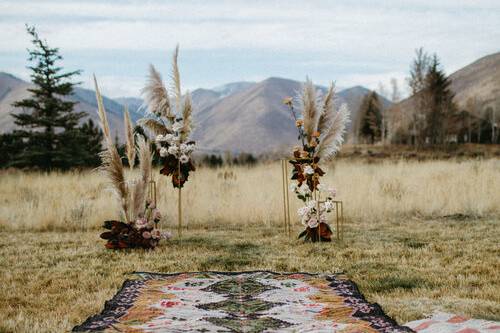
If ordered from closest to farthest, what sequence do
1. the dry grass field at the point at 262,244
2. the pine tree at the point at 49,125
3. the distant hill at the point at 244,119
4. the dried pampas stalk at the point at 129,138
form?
the dry grass field at the point at 262,244
the dried pampas stalk at the point at 129,138
the pine tree at the point at 49,125
the distant hill at the point at 244,119

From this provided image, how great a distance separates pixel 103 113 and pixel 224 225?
11.0 feet

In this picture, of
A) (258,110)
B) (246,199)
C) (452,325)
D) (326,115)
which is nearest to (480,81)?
(258,110)

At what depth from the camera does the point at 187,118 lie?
303 inches

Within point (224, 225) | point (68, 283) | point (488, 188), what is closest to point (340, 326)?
point (68, 283)

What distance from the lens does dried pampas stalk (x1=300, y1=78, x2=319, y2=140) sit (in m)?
7.68

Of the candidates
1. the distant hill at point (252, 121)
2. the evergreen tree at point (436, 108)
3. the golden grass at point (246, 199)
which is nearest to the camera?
the golden grass at point (246, 199)

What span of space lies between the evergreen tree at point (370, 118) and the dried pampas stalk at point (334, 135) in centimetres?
4094

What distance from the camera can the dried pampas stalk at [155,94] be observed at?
7.59m

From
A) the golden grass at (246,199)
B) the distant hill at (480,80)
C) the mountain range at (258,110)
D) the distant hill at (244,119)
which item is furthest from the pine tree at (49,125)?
the distant hill at (244,119)

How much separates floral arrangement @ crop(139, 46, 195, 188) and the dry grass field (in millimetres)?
1005

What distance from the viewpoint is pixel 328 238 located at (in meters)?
7.61

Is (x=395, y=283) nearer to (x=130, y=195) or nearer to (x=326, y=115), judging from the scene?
(x=326, y=115)

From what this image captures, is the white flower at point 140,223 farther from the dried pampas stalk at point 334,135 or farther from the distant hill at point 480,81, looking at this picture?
the distant hill at point 480,81

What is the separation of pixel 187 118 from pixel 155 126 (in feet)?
1.49
